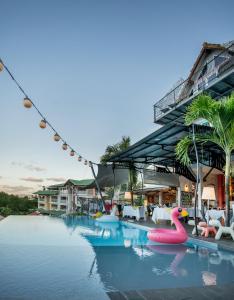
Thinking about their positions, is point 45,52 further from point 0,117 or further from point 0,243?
point 0,243

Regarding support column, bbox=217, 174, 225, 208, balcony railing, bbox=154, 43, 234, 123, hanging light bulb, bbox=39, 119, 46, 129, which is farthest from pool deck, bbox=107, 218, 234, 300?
support column, bbox=217, 174, 225, 208

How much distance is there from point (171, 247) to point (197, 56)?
13804 millimetres

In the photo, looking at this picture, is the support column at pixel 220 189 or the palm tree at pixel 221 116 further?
the support column at pixel 220 189

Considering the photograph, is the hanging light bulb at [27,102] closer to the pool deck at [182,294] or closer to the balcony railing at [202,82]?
the pool deck at [182,294]

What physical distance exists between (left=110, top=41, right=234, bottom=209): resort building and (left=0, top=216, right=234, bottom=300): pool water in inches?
200

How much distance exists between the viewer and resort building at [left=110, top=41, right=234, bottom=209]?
40.5ft

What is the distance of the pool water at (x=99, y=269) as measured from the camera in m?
3.92

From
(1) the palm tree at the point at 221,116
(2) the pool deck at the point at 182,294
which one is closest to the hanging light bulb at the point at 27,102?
(1) the palm tree at the point at 221,116

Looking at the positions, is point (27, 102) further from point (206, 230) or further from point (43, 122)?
point (206, 230)

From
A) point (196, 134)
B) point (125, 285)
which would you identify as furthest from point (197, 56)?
point (125, 285)

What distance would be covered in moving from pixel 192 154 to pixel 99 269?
33.5 ft

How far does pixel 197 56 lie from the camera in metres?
18.0

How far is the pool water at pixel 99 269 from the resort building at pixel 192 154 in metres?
5.07

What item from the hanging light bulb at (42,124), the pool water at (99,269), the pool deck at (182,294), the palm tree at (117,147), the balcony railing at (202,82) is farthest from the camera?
the palm tree at (117,147)
